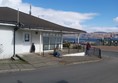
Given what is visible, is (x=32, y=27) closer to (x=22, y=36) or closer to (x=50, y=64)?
(x=22, y=36)

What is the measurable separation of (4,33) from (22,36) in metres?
2.69

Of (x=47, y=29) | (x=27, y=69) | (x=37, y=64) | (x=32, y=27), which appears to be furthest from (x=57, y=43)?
(x=27, y=69)

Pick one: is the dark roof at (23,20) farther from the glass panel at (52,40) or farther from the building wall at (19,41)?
the glass panel at (52,40)

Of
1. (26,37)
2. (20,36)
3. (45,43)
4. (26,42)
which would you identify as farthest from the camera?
(45,43)

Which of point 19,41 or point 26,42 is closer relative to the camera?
point 19,41

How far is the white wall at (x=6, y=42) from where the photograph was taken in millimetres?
19484

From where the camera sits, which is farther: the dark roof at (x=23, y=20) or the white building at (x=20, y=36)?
the dark roof at (x=23, y=20)

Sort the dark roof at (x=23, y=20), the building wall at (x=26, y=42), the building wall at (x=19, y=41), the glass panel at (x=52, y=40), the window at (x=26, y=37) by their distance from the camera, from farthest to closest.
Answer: the glass panel at (x=52, y=40) < the window at (x=26, y=37) < the building wall at (x=26, y=42) < the dark roof at (x=23, y=20) < the building wall at (x=19, y=41)

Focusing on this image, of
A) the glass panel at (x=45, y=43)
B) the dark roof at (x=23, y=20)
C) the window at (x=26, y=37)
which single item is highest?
the dark roof at (x=23, y=20)

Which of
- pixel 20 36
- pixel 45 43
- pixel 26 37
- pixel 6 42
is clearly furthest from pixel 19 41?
pixel 45 43

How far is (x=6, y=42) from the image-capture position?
19938 millimetres

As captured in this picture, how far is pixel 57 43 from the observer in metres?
27.3

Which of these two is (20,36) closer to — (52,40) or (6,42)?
(6,42)

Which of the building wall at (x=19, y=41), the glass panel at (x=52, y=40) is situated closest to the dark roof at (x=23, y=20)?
the building wall at (x=19, y=41)
